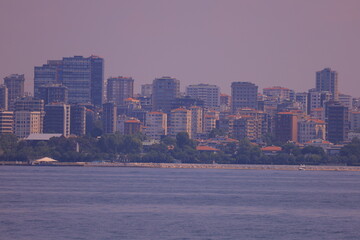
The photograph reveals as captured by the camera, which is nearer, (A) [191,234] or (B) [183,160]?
(A) [191,234]

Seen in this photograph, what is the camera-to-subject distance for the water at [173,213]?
57625 millimetres

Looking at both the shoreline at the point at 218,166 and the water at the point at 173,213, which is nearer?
the water at the point at 173,213

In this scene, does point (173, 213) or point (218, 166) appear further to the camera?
point (218, 166)

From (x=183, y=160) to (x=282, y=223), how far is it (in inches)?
5347

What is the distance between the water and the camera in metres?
57.6

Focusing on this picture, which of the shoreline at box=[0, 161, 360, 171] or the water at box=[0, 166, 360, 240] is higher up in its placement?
the shoreline at box=[0, 161, 360, 171]

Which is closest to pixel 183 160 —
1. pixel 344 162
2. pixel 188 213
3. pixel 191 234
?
pixel 344 162

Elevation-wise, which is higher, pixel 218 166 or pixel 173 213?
pixel 218 166

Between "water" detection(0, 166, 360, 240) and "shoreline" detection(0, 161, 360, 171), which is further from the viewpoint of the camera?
"shoreline" detection(0, 161, 360, 171)

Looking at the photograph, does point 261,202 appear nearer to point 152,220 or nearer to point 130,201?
point 130,201

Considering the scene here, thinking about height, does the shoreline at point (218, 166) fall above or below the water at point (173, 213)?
above

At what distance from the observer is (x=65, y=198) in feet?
266

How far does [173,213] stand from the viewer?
69062 millimetres

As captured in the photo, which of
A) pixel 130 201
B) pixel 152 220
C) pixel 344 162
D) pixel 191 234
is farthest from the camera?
pixel 344 162
